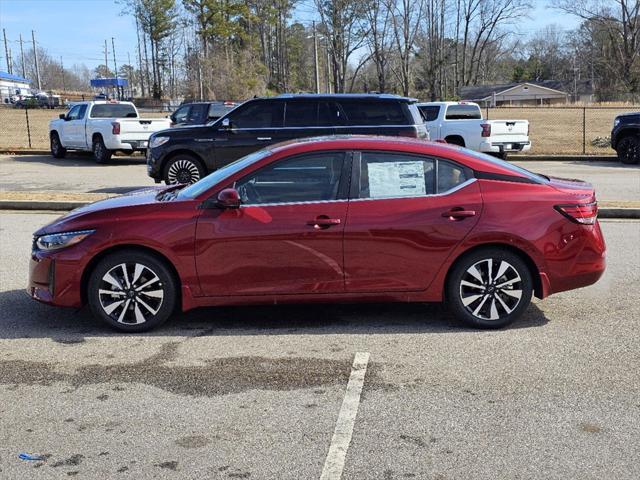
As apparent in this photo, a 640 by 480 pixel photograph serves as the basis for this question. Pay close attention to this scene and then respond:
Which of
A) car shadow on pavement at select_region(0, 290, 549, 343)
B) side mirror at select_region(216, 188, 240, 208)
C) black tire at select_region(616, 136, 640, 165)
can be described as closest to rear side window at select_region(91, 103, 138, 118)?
black tire at select_region(616, 136, 640, 165)

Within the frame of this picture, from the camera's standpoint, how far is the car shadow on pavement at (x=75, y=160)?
21284 millimetres

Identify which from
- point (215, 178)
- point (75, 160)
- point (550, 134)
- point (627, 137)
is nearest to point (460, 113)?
point (627, 137)

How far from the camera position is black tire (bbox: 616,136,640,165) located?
20.3m

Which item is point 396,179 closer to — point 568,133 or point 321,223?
point 321,223

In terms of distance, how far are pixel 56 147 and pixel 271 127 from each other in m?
12.2

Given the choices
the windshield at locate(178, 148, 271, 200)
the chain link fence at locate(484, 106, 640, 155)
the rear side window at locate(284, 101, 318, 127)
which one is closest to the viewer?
the windshield at locate(178, 148, 271, 200)

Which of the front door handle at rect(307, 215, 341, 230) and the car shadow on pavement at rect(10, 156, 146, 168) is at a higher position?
the car shadow on pavement at rect(10, 156, 146, 168)

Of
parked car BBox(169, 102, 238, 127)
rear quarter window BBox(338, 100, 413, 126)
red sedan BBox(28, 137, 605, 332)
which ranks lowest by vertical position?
red sedan BBox(28, 137, 605, 332)

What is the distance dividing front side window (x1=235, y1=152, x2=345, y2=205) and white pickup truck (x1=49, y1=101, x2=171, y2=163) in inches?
A: 597

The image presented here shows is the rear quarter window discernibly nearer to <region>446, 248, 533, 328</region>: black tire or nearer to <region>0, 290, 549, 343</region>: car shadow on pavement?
<region>0, 290, 549, 343</region>: car shadow on pavement

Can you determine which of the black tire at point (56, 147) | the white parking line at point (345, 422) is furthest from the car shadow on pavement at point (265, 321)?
the black tire at point (56, 147)

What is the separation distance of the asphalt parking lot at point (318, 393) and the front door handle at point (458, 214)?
36.6 inches

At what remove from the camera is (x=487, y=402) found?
14.5 ft

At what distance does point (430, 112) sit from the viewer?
830 inches
